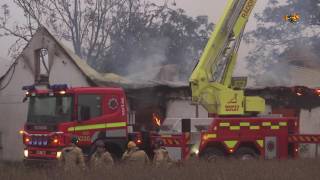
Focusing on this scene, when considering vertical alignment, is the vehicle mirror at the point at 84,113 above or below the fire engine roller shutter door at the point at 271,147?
above

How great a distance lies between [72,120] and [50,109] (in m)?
0.69

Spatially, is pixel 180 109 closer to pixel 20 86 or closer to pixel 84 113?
pixel 20 86

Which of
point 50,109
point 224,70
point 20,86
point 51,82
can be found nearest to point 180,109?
point 51,82

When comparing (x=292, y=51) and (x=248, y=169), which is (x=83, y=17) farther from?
(x=248, y=169)

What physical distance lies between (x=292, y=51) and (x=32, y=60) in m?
12.6

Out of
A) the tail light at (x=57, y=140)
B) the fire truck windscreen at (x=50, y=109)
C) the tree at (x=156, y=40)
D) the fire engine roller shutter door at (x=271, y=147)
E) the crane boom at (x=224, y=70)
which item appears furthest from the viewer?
the tree at (x=156, y=40)

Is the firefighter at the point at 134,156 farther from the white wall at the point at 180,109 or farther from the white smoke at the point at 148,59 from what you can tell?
the white smoke at the point at 148,59

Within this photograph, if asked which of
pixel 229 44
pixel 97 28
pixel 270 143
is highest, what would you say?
pixel 97 28

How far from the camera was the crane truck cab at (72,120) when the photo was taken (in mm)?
13250

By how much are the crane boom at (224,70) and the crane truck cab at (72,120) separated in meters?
2.18

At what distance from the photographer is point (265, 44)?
31.0 metres

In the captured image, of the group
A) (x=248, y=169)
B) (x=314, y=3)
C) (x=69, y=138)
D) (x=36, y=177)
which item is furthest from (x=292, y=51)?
(x=36, y=177)

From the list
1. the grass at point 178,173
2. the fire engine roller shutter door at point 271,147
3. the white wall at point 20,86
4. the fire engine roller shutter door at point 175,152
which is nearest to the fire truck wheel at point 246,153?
the fire engine roller shutter door at point 271,147

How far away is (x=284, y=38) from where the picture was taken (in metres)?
29.2
